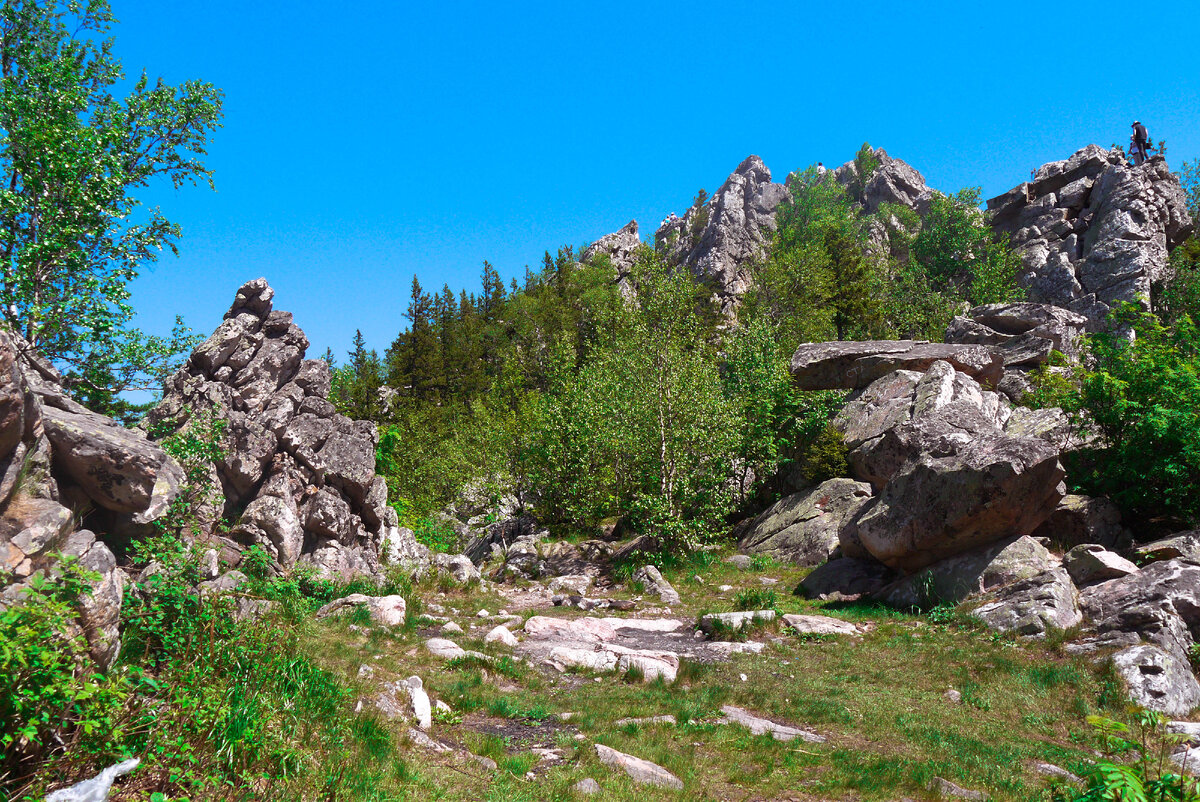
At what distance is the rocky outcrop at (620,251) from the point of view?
3752 inches

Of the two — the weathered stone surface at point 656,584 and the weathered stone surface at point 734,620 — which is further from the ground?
the weathered stone surface at point 656,584

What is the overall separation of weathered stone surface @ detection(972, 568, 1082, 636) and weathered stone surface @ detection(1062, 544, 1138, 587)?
51cm

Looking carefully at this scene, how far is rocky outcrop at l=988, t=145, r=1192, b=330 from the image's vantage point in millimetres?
51906

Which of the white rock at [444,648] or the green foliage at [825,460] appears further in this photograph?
the green foliage at [825,460]

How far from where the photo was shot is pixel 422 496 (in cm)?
4259

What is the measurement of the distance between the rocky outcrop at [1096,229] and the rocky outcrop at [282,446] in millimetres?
53198

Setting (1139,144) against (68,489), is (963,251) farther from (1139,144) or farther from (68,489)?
(68,489)

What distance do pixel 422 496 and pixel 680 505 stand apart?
2208 centimetres

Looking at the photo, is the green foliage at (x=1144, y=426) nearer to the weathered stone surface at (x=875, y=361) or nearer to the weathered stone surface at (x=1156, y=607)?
the weathered stone surface at (x=1156, y=607)

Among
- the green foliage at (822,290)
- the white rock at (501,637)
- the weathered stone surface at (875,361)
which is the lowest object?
the white rock at (501,637)

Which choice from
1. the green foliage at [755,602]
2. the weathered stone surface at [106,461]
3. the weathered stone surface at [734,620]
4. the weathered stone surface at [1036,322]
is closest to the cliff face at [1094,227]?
the weathered stone surface at [1036,322]

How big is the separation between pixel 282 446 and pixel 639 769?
18.0 metres

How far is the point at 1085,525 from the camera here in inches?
746

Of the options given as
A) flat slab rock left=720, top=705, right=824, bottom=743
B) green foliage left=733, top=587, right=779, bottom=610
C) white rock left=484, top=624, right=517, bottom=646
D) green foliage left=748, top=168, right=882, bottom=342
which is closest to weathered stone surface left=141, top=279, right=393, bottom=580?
white rock left=484, top=624, right=517, bottom=646
